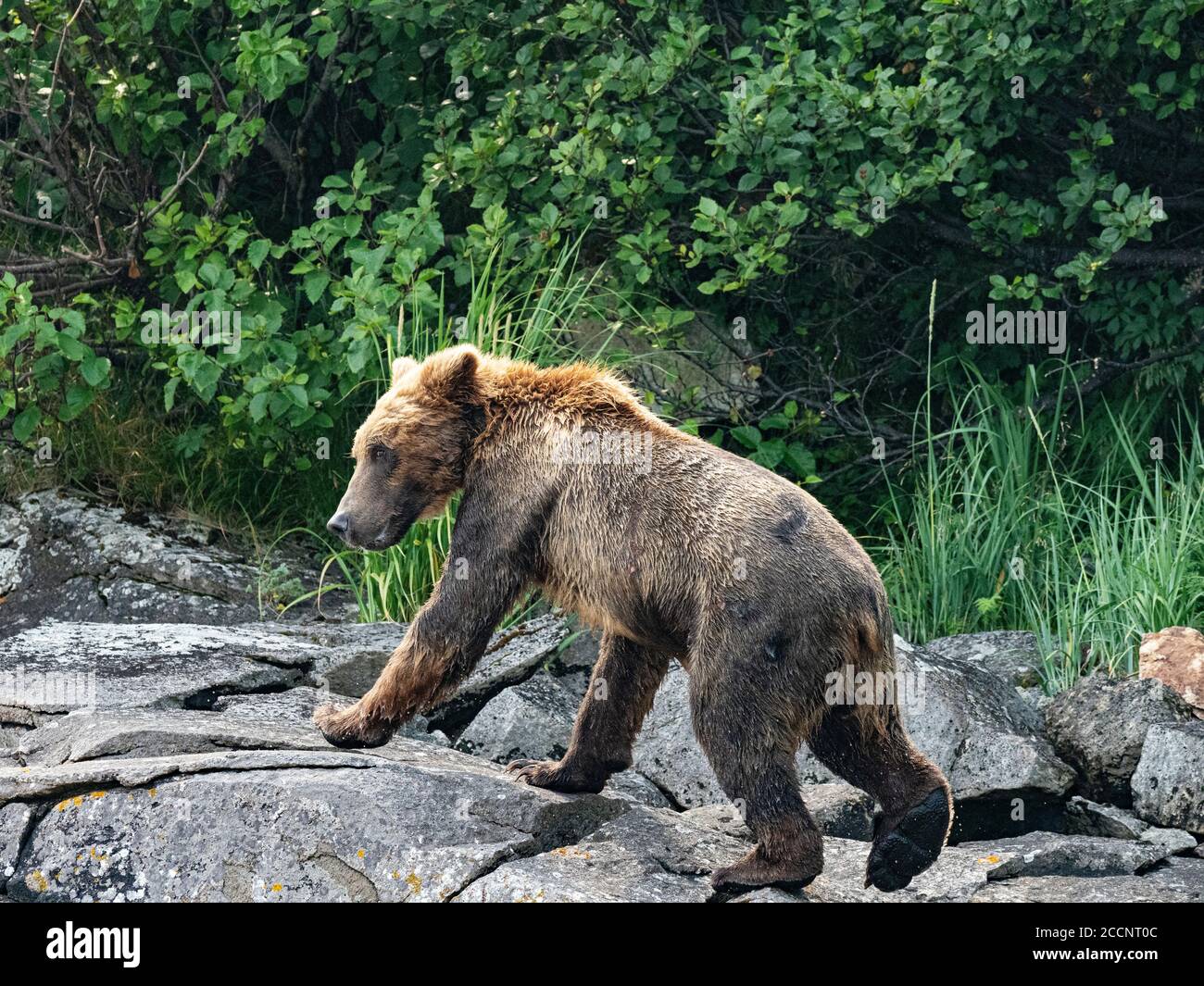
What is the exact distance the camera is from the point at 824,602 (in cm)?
468

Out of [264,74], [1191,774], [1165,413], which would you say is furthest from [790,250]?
[1191,774]

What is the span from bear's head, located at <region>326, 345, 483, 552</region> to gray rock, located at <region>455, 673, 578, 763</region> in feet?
4.53

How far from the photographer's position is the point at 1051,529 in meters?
7.94

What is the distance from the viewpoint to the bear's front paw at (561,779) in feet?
17.5

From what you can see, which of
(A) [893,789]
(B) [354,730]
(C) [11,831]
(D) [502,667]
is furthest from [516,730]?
(C) [11,831]

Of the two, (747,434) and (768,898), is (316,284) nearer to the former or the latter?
(747,434)

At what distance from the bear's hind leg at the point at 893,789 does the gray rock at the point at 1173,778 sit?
158 centimetres

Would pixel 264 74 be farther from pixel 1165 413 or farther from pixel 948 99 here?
pixel 1165 413

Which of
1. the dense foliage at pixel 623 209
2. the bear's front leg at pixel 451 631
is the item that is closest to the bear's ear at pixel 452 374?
the bear's front leg at pixel 451 631

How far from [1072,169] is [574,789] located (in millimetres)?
4849

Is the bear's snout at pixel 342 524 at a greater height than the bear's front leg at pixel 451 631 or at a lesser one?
greater

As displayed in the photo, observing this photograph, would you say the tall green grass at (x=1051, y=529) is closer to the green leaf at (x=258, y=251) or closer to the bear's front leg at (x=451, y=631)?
the bear's front leg at (x=451, y=631)

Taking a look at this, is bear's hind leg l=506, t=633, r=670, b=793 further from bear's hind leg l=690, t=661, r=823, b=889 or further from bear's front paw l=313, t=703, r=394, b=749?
bear's hind leg l=690, t=661, r=823, b=889

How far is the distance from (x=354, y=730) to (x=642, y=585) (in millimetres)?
1101
